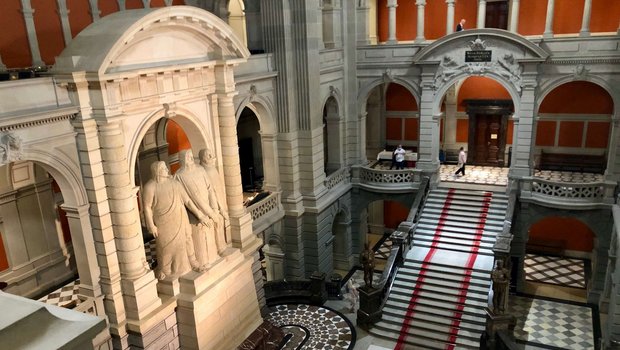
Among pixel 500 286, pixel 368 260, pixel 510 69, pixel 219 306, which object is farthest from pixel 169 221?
pixel 510 69

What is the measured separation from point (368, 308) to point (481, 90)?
14150mm

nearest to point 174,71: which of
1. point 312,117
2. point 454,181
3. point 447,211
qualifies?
point 312,117

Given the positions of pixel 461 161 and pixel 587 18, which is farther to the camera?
pixel 461 161

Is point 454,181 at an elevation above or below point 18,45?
below

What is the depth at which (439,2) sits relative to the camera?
78.2ft

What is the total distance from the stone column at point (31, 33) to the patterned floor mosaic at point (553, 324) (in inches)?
687

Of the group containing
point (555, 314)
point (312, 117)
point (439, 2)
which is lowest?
point (555, 314)

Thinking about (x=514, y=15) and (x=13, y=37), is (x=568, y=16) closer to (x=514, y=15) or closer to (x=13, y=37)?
(x=514, y=15)

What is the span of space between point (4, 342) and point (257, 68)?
15219 mm

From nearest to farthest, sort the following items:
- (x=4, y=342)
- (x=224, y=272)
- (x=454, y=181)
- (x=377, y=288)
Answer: (x=4, y=342) → (x=224, y=272) → (x=377, y=288) → (x=454, y=181)

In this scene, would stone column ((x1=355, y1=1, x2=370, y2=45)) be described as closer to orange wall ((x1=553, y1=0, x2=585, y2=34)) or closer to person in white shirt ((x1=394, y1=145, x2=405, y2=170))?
person in white shirt ((x1=394, y1=145, x2=405, y2=170))

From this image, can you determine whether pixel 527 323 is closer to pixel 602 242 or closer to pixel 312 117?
pixel 602 242

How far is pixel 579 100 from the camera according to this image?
2359 centimetres

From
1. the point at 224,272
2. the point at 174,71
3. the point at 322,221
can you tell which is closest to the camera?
the point at 174,71
